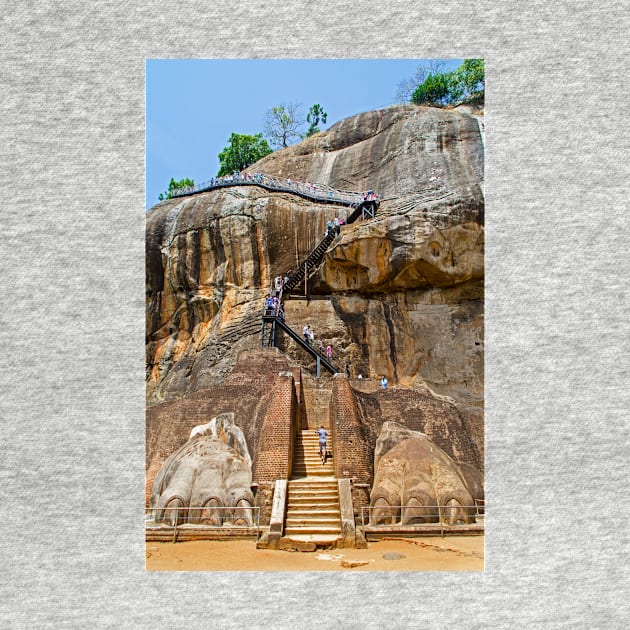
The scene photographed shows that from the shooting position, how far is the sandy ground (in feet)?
28.1

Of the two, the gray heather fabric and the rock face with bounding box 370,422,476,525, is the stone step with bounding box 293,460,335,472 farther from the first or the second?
the gray heather fabric

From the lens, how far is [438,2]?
8.27 m

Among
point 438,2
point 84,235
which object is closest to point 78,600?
point 84,235

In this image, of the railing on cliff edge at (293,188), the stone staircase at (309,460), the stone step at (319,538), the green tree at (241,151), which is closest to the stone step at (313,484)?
the stone staircase at (309,460)

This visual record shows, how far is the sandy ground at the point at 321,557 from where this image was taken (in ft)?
28.1

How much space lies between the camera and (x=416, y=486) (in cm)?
1168

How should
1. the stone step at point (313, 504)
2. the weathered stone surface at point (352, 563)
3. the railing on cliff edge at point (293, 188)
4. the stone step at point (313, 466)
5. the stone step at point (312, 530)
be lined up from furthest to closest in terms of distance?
the railing on cliff edge at point (293, 188)
the stone step at point (313, 466)
the stone step at point (313, 504)
the stone step at point (312, 530)
the weathered stone surface at point (352, 563)

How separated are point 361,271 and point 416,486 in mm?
11468

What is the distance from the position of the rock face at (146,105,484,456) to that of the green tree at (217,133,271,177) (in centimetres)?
1095

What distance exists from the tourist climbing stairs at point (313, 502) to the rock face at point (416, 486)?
85 centimetres

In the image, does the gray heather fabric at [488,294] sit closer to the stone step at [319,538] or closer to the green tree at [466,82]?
the stone step at [319,538]

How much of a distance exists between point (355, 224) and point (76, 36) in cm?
1477

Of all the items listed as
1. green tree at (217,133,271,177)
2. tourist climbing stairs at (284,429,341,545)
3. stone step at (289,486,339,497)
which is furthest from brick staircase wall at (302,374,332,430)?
green tree at (217,133,271,177)

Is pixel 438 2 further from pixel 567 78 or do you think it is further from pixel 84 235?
pixel 84 235
